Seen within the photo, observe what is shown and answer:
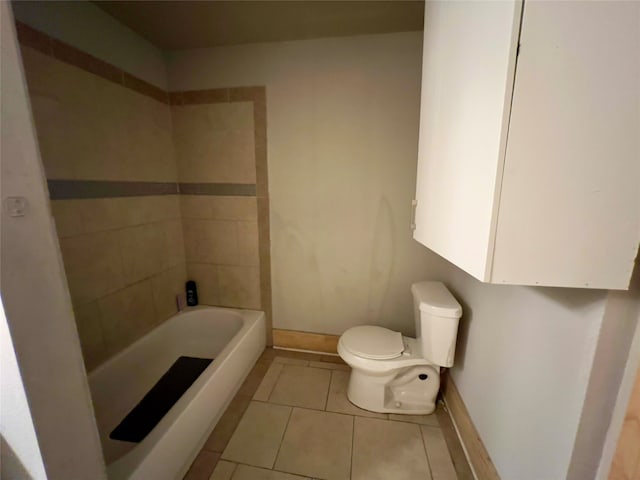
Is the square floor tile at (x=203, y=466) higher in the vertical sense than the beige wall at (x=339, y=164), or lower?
lower

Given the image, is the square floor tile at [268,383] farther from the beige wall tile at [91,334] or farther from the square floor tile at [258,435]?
the beige wall tile at [91,334]

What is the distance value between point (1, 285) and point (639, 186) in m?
1.30

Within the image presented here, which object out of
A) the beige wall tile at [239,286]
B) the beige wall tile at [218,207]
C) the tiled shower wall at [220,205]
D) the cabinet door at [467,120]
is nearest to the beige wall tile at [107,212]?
the beige wall tile at [218,207]

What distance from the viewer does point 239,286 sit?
2066 millimetres

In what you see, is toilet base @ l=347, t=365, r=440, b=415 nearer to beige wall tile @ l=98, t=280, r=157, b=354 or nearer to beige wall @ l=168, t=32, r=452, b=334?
beige wall @ l=168, t=32, r=452, b=334

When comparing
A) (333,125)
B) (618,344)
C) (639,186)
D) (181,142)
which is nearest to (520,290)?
(618,344)

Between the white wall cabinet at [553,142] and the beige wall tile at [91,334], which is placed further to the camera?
the beige wall tile at [91,334]

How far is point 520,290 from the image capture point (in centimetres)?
90

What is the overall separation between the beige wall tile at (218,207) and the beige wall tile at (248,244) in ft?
0.21

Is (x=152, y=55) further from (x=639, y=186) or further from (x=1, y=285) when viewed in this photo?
(x=639, y=186)

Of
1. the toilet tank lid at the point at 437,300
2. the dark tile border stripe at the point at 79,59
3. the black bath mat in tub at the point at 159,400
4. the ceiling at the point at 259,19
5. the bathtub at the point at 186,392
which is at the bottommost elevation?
the black bath mat in tub at the point at 159,400

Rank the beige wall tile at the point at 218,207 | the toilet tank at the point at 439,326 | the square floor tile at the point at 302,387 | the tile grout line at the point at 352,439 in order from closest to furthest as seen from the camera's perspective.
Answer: the tile grout line at the point at 352,439
the toilet tank at the point at 439,326
the square floor tile at the point at 302,387
the beige wall tile at the point at 218,207

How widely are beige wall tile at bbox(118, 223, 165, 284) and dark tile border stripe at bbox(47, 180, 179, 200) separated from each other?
0.74 feet

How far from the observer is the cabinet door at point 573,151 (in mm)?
447
